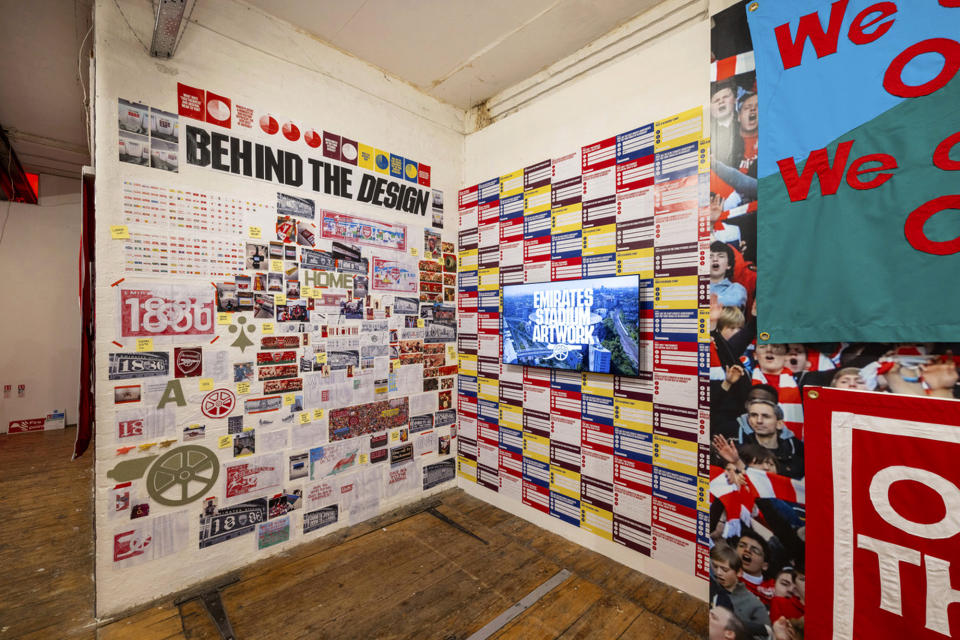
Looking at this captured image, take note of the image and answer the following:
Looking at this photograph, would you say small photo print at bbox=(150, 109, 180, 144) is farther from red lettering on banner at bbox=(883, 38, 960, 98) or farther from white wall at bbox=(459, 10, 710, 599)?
red lettering on banner at bbox=(883, 38, 960, 98)

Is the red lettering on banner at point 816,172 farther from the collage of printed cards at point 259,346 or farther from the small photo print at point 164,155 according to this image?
the small photo print at point 164,155

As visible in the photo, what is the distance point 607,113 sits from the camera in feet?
7.73

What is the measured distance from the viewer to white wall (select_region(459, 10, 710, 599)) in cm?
202

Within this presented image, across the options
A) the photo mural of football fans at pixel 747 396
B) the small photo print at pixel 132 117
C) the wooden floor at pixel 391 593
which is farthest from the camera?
the small photo print at pixel 132 117

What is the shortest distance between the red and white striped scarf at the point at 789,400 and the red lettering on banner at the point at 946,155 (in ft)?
2.29

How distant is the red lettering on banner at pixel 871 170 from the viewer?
1.16m

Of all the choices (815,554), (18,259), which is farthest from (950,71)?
(18,259)

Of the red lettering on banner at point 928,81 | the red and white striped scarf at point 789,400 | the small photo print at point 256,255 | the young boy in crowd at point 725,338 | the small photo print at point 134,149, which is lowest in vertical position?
the red and white striped scarf at point 789,400

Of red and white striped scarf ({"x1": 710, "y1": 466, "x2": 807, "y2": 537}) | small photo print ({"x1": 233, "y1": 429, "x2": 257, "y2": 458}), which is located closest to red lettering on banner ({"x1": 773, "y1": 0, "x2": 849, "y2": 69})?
red and white striped scarf ({"x1": 710, "y1": 466, "x2": 807, "y2": 537})

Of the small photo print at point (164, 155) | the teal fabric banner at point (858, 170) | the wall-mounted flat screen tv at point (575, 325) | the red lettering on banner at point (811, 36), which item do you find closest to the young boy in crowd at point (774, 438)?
the teal fabric banner at point (858, 170)

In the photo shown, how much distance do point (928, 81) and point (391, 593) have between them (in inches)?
112

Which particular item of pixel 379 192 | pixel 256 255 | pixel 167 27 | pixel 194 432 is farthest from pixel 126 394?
pixel 379 192

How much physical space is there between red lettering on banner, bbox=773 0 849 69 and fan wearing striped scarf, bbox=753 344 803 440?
0.98 m

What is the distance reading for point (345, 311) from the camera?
2.62 metres
